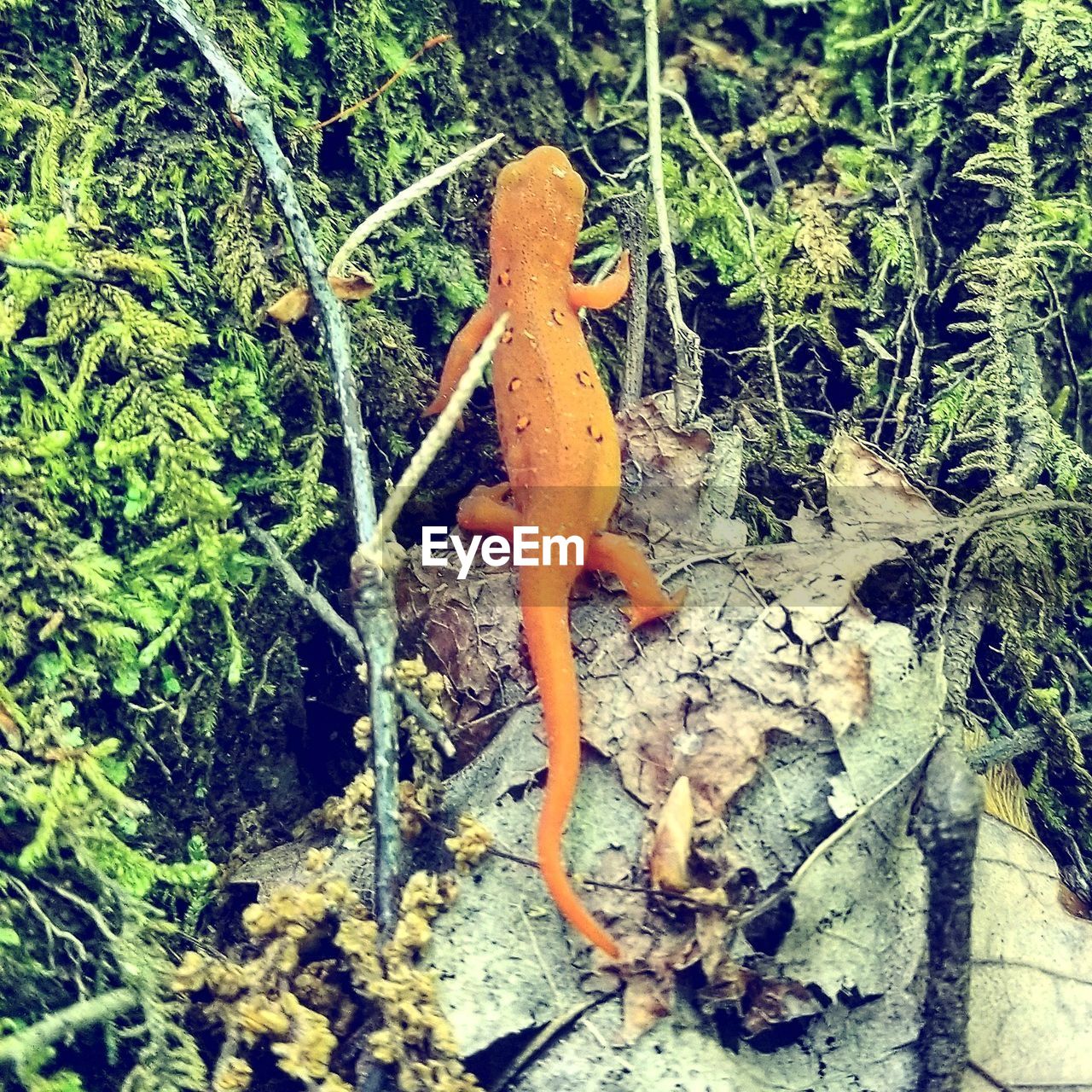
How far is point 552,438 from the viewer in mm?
2260

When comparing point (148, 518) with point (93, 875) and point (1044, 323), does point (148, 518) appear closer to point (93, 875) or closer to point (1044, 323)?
point (93, 875)

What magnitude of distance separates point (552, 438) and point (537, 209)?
2.11ft

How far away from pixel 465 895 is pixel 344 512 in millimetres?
901

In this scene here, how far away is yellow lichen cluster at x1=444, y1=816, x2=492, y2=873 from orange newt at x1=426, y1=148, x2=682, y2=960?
116mm

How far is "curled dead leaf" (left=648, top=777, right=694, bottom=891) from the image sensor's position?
176 centimetres

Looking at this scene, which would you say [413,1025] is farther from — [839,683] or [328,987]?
[839,683]

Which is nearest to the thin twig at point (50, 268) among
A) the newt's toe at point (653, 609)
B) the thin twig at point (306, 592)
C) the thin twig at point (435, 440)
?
the thin twig at point (306, 592)

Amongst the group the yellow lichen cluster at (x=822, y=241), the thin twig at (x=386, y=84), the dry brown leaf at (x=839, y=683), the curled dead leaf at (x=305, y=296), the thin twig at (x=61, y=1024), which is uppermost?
the thin twig at (x=386, y=84)

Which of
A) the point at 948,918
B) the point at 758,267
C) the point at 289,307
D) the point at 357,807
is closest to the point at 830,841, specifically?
the point at 948,918

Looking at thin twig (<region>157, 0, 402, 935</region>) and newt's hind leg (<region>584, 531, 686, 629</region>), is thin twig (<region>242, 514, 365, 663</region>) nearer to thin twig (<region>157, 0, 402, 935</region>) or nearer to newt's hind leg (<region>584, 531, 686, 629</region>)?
thin twig (<region>157, 0, 402, 935</region>)

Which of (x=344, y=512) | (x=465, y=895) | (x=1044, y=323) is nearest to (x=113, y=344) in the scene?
(x=344, y=512)

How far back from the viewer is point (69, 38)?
2.14 metres

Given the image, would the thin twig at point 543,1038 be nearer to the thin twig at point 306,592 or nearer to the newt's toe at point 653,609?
the newt's toe at point 653,609

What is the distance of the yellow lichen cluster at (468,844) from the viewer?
1.86m
